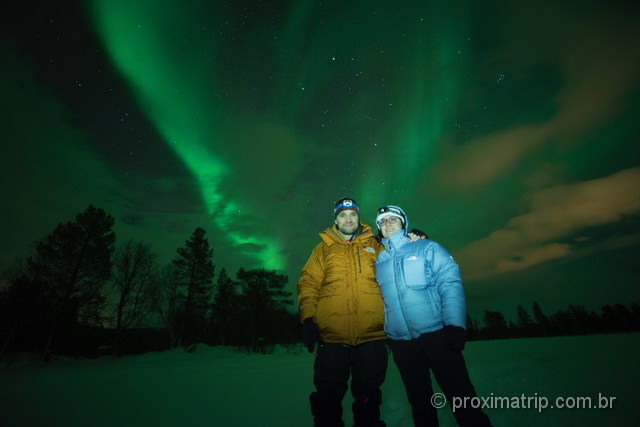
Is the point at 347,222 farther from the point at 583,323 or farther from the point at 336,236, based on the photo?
the point at 583,323

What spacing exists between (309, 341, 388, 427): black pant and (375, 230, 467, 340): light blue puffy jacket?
0.39m

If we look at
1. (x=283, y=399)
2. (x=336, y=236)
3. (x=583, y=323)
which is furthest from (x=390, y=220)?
(x=583, y=323)

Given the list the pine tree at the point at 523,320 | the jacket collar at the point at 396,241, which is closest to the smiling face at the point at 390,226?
the jacket collar at the point at 396,241

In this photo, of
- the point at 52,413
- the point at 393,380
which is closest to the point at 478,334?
the point at 393,380

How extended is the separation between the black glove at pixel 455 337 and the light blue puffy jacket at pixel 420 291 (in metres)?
0.06

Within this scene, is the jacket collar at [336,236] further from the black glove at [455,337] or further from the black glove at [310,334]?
the black glove at [455,337]

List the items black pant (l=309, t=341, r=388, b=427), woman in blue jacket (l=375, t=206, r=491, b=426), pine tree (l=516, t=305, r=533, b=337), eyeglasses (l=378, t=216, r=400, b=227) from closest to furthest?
woman in blue jacket (l=375, t=206, r=491, b=426) < black pant (l=309, t=341, r=388, b=427) < eyeglasses (l=378, t=216, r=400, b=227) < pine tree (l=516, t=305, r=533, b=337)

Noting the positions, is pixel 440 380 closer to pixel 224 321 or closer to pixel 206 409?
pixel 206 409

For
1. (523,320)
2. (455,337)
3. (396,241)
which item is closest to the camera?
(455,337)

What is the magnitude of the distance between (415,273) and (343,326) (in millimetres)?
1036

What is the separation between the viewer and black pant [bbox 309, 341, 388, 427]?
2715 millimetres

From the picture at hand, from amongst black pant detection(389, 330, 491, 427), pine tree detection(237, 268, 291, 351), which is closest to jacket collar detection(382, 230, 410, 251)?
black pant detection(389, 330, 491, 427)

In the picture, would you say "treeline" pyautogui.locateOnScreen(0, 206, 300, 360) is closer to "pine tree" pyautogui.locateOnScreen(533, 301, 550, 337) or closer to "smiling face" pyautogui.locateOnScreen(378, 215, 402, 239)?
"smiling face" pyautogui.locateOnScreen(378, 215, 402, 239)

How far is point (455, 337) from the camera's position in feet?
8.57
